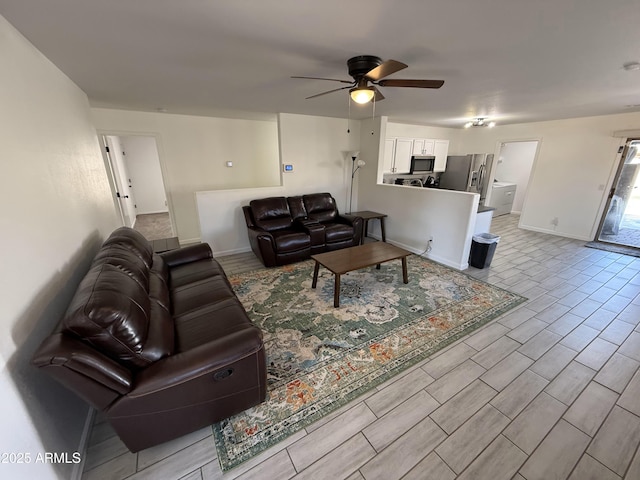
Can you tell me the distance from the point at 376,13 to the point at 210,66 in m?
1.53

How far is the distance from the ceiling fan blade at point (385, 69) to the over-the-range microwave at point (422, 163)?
14.9ft

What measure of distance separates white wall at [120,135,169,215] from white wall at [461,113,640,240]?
911 centimetres

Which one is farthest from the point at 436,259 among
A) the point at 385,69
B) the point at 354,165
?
the point at 385,69

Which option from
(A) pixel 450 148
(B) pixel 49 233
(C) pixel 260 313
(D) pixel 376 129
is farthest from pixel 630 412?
(A) pixel 450 148

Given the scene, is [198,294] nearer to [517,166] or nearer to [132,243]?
[132,243]

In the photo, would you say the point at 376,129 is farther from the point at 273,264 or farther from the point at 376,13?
the point at 376,13

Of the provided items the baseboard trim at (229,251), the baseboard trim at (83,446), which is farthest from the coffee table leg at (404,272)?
the baseboard trim at (83,446)

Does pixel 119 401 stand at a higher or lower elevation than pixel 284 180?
lower

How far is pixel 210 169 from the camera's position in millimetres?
5016

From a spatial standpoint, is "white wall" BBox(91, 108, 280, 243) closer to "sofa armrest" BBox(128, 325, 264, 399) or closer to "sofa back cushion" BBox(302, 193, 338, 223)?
"sofa back cushion" BBox(302, 193, 338, 223)

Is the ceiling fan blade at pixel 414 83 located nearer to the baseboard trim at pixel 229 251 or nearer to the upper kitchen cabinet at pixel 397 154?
the baseboard trim at pixel 229 251

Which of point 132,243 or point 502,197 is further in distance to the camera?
point 502,197

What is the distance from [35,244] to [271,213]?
299 centimetres

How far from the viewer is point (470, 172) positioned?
6.31 m
